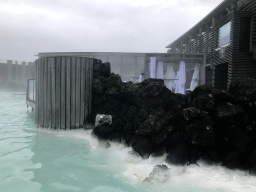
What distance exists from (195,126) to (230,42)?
919 cm

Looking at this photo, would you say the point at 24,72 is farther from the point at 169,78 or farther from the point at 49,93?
the point at 49,93

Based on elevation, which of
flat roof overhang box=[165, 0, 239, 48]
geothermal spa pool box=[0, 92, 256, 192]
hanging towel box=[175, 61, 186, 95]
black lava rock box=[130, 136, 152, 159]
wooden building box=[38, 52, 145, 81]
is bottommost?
geothermal spa pool box=[0, 92, 256, 192]

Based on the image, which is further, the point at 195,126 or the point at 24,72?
the point at 24,72

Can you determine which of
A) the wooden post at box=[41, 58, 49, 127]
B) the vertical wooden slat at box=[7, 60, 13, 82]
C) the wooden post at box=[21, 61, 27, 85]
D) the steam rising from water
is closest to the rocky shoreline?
the steam rising from water

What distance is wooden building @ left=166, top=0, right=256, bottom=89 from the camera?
10406mm


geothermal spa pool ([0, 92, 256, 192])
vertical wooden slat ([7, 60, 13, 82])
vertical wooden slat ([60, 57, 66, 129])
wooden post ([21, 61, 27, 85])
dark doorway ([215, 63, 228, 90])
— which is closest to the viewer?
geothermal spa pool ([0, 92, 256, 192])

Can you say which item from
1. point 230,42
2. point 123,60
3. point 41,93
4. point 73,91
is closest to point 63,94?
point 73,91

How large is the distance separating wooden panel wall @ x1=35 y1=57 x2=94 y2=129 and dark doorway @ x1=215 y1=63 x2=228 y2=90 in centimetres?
906

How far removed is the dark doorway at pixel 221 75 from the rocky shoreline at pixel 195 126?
28.2ft

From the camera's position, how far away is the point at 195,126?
354cm

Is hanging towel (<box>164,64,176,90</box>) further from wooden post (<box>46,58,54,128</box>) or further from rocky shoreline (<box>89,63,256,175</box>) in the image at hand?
wooden post (<box>46,58,54,128</box>)

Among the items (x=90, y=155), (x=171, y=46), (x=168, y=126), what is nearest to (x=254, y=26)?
(x=168, y=126)

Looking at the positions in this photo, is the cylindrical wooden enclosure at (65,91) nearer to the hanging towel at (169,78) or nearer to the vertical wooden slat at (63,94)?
the vertical wooden slat at (63,94)

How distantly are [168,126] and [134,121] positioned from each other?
755 millimetres
